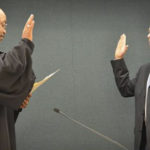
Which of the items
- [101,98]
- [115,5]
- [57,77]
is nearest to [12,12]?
[57,77]

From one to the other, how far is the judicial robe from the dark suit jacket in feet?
2.39

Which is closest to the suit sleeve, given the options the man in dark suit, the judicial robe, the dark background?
the man in dark suit

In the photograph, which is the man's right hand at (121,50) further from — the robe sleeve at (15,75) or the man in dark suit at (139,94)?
the robe sleeve at (15,75)

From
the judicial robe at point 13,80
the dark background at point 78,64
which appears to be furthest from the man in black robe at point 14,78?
the dark background at point 78,64

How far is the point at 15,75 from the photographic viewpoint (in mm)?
1046

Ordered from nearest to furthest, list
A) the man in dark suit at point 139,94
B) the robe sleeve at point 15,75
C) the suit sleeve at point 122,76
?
the robe sleeve at point 15,75, the man in dark suit at point 139,94, the suit sleeve at point 122,76

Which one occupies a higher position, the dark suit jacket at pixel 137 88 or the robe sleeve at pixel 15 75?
the robe sleeve at pixel 15 75

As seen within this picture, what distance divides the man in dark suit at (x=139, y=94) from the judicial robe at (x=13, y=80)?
73 cm

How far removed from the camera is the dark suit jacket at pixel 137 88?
155 cm

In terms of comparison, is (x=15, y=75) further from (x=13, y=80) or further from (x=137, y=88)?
(x=137, y=88)

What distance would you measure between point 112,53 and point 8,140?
1.45 metres

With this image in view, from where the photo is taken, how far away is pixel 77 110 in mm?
2314

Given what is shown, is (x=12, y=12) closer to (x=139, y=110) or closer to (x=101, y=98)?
(x=101, y=98)

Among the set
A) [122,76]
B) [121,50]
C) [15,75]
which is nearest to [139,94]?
[122,76]
